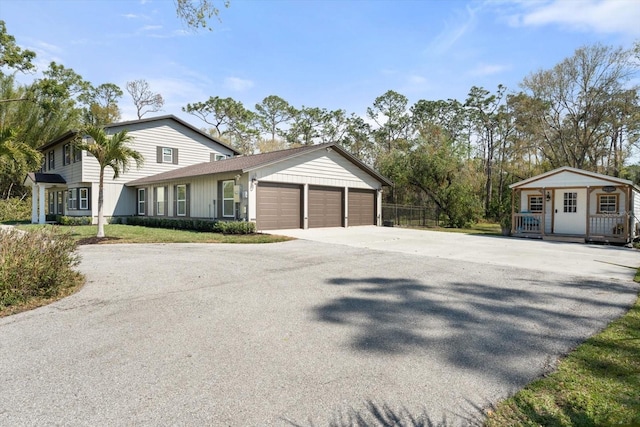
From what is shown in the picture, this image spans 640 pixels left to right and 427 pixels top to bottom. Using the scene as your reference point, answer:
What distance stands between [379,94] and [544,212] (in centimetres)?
2833

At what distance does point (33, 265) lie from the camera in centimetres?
513

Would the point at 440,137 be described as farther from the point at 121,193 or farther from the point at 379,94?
the point at 121,193

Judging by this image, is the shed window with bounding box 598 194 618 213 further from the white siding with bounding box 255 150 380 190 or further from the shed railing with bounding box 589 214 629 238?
the white siding with bounding box 255 150 380 190

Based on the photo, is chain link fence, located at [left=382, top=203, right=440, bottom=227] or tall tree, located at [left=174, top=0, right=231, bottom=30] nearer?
tall tree, located at [left=174, top=0, right=231, bottom=30]

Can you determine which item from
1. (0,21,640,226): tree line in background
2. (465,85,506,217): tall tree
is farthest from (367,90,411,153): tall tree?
(465,85,506,217): tall tree

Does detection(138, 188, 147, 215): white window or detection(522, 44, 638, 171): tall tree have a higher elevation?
detection(522, 44, 638, 171): tall tree

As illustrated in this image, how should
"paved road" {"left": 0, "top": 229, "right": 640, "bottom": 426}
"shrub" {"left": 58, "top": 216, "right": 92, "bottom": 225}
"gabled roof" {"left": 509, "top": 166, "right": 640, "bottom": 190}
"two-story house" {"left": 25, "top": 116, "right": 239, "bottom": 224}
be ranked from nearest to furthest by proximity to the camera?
"paved road" {"left": 0, "top": 229, "right": 640, "bottom": 426} → "gabled roof" {"left": 509, "top": 166, "right": 640, "bottom": 190} → "shrub" {"left": 58, "top": 216, "right": 92, "bottom": 225} → "two-story house" {"left": 25, "top": 116, "right": 239, "bottom": 224}

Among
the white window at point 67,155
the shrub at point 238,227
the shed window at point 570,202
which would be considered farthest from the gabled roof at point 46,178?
the shed window at point 570,202

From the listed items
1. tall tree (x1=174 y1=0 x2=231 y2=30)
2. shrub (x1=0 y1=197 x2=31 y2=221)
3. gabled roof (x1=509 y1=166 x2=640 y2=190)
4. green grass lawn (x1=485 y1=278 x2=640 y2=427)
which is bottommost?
green grass lawn (x1=485 y1=278 x2=640 y2=427)

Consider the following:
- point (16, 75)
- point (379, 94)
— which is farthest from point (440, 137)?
point (16, 75)

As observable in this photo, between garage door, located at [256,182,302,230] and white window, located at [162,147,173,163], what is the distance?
11228mm

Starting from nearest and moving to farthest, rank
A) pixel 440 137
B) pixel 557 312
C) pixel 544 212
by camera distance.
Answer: pixel 557 312 → pixel 544 212 → pixel 440 137

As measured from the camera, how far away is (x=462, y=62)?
1391 cm

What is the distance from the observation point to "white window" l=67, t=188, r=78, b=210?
22481 mm
